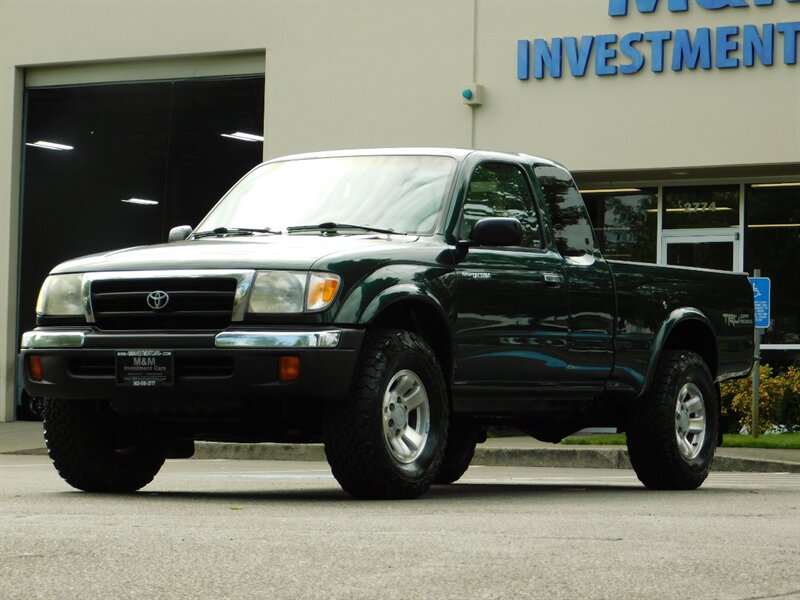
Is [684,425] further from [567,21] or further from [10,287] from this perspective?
[10,287]

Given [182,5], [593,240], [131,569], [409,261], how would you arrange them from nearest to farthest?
[131,569], [409,261], [593,240], [182,5]

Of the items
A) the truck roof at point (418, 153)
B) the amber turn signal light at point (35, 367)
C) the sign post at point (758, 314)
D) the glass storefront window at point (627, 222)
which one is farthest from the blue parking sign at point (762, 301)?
the amber turn signal light at point (35, 367)

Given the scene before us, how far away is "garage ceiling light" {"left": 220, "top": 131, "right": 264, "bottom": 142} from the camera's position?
23531 millimetres

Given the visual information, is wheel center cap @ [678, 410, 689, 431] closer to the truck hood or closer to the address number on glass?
the truck hood

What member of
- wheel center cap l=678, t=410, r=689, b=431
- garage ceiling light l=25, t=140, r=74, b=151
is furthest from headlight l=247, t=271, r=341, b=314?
garage ceiling light l=25, t=140, r=74, b=151

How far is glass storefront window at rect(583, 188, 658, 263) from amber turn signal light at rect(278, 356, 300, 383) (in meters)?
→ 14.5

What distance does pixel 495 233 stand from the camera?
9047mm

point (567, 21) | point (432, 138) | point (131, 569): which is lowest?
point (131, 569)

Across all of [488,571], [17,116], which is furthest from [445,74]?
[488,571]

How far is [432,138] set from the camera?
71.8 feet

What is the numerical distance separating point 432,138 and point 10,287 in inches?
272

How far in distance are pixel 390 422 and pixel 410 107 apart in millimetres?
13909

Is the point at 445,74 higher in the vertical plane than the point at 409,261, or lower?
higher

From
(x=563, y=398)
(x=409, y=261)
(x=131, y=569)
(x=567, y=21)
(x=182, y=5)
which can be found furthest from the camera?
(x=182, y=5)
